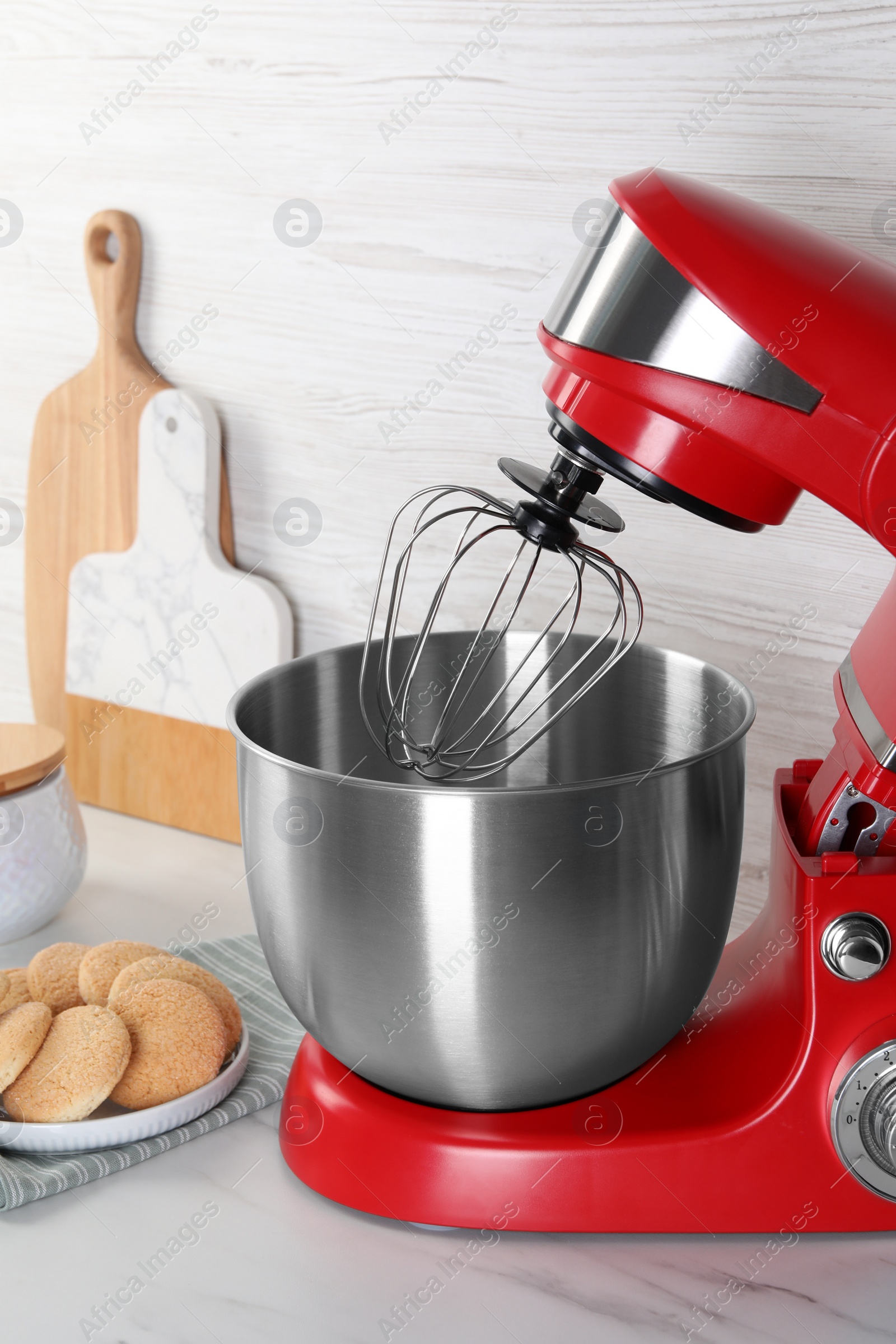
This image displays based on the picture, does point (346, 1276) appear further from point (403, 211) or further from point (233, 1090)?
point (403, 211)

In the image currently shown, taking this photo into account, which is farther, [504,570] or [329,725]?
[504,570]

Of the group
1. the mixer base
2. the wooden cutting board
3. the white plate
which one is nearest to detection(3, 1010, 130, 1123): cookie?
the white plate

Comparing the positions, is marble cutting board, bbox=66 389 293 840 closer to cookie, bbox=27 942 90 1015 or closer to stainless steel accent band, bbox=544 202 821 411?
cookie, bbox=27 942 90 1015

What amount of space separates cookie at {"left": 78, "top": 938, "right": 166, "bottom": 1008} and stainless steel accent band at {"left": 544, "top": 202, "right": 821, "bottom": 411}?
414 mm

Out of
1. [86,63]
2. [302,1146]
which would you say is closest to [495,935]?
[302,1146]

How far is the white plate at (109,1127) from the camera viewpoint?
54 cm

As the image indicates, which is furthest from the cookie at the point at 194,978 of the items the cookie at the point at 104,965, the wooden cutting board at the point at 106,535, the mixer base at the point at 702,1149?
the wooden cutting board at the point at 106,535

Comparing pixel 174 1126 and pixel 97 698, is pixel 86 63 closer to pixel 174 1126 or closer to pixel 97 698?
pixel 97 698

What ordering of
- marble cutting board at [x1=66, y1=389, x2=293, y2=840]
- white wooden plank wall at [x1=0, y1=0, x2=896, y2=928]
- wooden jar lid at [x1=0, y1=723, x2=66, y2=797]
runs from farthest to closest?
marble cutting board at [x1=66, y1=389, x2=293, y2=840], wooden jar lid at [x1=0, y1=723, x2=66, y2=797], white wooden plank wall at [x1=0, y1=0, x2=896, y2=928]

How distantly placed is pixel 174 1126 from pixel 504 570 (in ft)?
1.39

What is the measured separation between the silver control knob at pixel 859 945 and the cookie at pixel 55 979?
0.39 metres

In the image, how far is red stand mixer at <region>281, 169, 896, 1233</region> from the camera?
15.6 inches

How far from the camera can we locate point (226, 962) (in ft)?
2.40

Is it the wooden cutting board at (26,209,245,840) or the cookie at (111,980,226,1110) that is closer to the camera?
the cookie at (111,980,226,1110)
